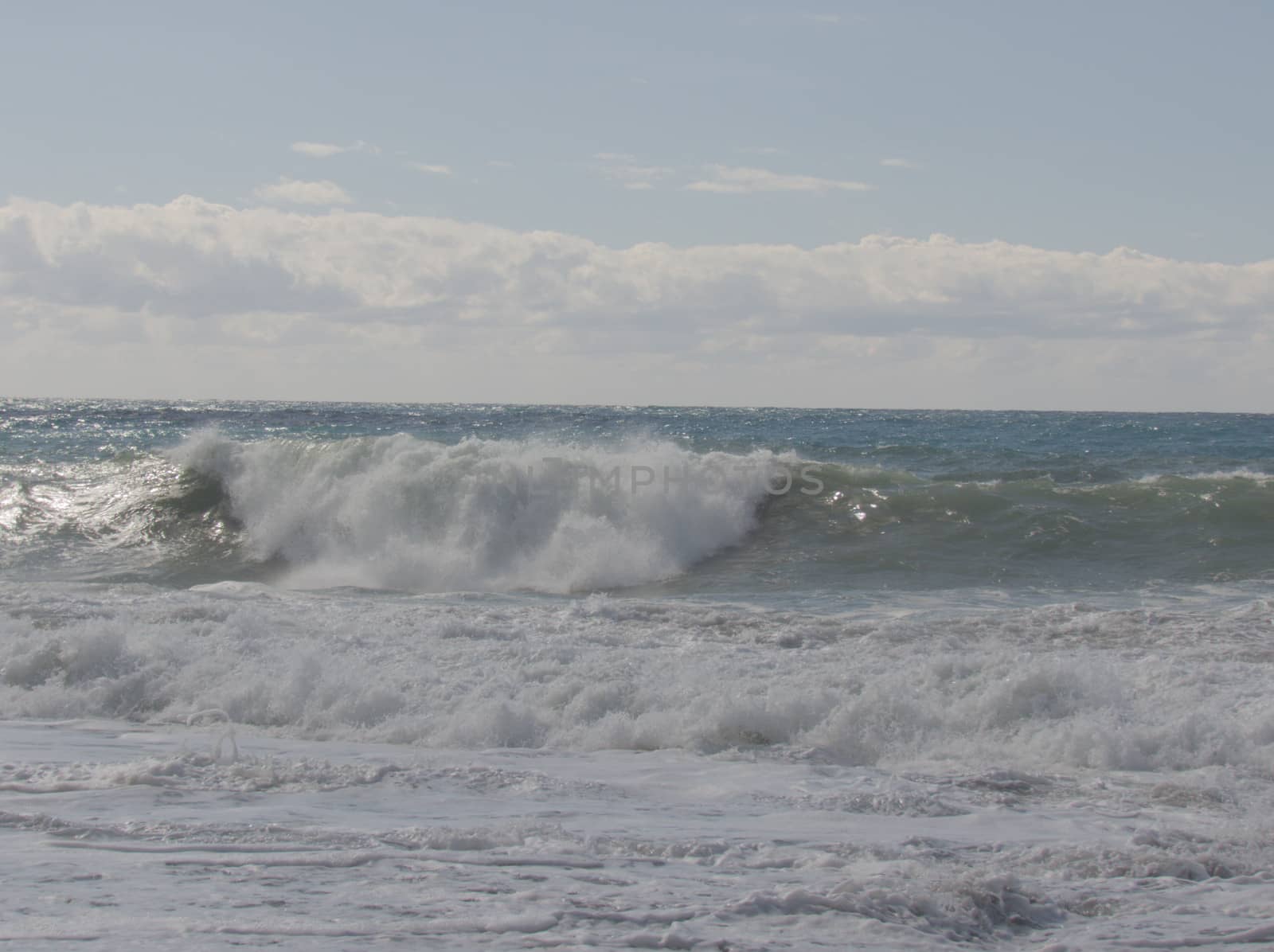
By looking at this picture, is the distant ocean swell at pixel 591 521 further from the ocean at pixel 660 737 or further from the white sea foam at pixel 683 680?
the white sea foam at pixel 683 680

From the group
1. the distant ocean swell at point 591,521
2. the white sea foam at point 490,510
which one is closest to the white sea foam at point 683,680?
the distant ocean swell at point 591,521

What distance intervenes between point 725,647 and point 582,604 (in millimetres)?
1805

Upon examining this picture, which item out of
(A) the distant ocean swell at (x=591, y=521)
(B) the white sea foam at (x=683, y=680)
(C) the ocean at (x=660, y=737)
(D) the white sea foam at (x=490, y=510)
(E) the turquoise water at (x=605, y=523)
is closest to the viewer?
(C) the ocean at (x=660, y=737)

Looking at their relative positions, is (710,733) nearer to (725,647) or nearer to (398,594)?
(725,647)

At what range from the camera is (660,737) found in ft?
20.7

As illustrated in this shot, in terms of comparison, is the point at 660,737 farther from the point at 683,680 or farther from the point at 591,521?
the point at 591,521

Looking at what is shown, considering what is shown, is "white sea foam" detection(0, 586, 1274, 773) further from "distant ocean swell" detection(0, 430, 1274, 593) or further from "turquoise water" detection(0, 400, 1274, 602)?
"distant ocean swell" detection(0, 430, 1274, 593)

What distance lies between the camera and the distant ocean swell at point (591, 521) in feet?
43.7

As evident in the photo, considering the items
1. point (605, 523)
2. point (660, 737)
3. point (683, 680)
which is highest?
point (605, 523)

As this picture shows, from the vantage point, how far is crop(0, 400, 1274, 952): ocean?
3.82 meters

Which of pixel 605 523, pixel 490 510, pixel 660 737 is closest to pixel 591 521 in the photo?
pixel 605 523

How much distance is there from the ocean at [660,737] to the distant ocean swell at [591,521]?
0.10m

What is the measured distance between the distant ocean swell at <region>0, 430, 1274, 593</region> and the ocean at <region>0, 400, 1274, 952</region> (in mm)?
104

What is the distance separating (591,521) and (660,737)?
8.66 meters
